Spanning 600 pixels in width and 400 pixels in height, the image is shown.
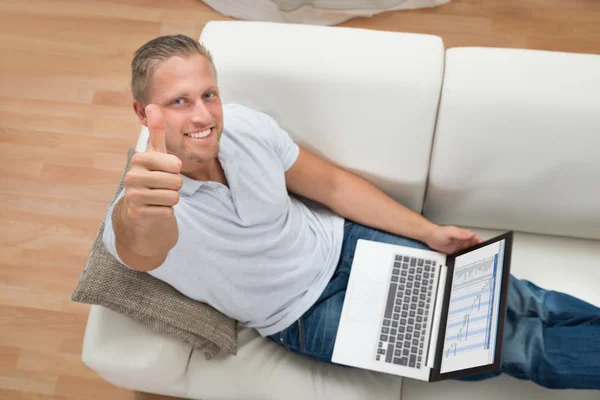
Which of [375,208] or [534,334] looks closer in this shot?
[534,334]

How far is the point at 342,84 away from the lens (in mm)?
1442

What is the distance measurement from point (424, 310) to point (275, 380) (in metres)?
0.39

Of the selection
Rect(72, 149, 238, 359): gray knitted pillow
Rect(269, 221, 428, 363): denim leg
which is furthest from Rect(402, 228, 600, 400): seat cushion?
Rect(72, 149, 238, 359): gray knitted pillow

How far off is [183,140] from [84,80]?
1.32 meters

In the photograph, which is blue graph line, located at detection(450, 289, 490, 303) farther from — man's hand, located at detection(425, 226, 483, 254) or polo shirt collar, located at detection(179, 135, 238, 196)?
polo shirt collar, located at detection(179, 135, 238, 196)

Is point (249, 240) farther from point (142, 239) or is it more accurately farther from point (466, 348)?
point (466, 348)

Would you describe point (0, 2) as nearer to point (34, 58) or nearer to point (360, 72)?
point (34, 58)

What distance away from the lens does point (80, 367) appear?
1.89 metres

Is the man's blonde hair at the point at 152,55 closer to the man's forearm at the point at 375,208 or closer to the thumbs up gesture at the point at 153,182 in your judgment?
the thumbs up gesture at the point at 153,182

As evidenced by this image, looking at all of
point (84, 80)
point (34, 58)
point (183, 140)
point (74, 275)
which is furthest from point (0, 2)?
point (183, 140)

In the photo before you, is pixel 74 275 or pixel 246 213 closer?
pixel 246 213

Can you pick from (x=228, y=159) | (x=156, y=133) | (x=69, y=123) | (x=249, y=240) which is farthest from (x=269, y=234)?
(x=69, y=123)

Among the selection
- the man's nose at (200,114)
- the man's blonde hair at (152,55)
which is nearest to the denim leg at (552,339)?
the man's nose at (200,114)

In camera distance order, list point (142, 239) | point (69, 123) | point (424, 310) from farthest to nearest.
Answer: point (69, 123), point (424, 310), point (142, 239)
